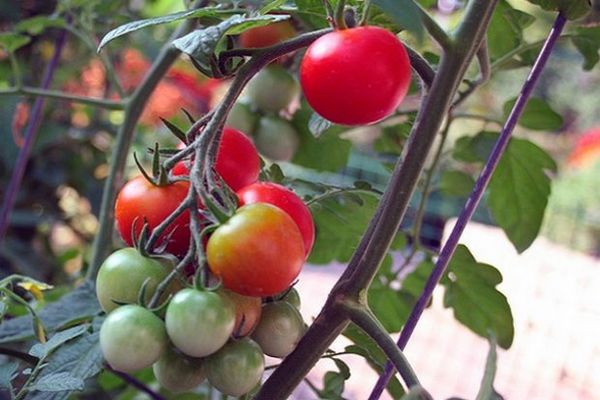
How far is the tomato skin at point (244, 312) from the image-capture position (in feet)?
0.97

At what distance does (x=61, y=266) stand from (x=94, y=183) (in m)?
0.16

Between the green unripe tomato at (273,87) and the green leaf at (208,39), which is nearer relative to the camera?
the green leaf at (208,39)

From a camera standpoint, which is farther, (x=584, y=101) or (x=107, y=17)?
(x=584, y=101)

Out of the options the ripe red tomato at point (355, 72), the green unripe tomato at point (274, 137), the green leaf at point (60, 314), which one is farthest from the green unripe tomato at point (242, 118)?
the ripe red tomato at point (355, 72)

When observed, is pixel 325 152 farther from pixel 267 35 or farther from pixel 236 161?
pixel 236 161

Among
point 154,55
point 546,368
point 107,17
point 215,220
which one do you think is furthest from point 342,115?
point 546,368

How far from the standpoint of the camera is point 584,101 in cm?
587

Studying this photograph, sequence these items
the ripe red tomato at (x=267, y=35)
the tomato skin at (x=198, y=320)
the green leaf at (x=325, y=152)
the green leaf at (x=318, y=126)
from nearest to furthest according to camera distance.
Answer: the tomato skin at (x=198, y=320), the green leaf at (x=318, y=126), the ripe red tomato at (x=267, y=35), the green leaf at (x=325, y=152)

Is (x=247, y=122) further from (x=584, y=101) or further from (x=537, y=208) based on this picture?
(x=584, y=101)

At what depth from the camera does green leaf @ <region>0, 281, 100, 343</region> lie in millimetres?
472

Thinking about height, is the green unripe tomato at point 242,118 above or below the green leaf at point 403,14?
below

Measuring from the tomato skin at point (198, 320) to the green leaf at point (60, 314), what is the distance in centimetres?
20

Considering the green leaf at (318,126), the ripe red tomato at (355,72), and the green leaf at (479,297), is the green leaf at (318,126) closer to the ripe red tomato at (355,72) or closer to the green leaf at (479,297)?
the ripe red tomato at (355,72)

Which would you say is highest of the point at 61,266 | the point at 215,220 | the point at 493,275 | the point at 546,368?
the point at 215,220
